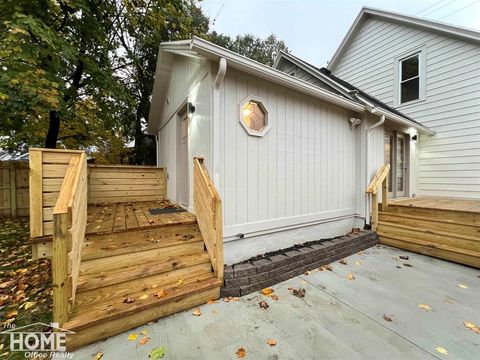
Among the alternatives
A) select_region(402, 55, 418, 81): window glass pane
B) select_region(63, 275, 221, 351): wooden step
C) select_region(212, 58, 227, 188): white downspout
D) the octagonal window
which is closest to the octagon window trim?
the octagonal window

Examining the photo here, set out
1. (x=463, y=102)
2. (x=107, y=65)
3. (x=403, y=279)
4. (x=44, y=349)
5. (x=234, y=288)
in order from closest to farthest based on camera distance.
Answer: (x=44, y=349), (x=234, y=288), (x=403, y=279), (x=463, y=102), (x=107, y=65)

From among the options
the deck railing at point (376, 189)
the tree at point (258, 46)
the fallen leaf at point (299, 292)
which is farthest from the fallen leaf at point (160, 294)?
the tree at point (258, 46)

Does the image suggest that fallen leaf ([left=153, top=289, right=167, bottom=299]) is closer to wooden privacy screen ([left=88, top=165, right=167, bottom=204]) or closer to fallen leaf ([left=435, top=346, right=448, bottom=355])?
fallen leaf ([left=435, top=346, right=448, bottom=355])

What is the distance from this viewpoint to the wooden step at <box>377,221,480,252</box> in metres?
3.80

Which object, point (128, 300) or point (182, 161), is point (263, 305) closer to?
point (128, 300)

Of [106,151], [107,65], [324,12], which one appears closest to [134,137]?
[106,151]

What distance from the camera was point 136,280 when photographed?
2463 mm

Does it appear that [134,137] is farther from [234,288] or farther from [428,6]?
[428,6]

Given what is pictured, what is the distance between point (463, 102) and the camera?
5988 millimetres

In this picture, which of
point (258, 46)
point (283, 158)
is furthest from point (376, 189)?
point (258, 46)

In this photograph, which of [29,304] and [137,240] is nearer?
[29,304]

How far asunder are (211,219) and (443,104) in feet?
26.1

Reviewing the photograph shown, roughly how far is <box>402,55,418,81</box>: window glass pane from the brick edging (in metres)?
6.24

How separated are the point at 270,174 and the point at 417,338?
8.49ft
